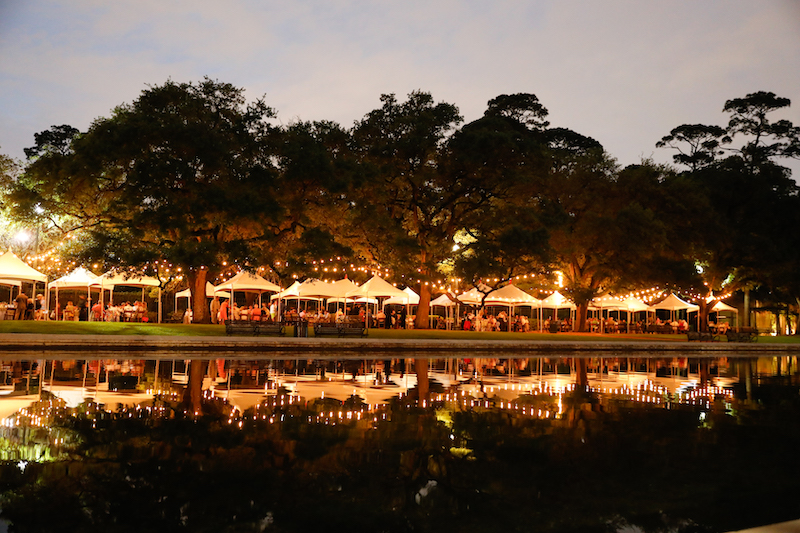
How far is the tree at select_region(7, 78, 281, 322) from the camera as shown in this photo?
28.0 m

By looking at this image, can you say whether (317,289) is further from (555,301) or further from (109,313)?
(555,301)

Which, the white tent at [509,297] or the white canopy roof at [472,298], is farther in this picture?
the white canopy roof at [472,298]

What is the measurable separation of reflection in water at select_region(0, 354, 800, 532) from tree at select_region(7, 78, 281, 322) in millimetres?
15497

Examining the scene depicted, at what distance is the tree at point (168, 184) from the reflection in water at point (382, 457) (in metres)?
15.5

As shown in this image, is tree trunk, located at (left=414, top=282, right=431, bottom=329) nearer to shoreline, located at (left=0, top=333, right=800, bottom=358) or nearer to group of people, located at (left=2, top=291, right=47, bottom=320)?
shoreline, located at (left=0, top=333, right=800, bottom=358)

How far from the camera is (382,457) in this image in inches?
263

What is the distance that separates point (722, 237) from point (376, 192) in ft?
84.8

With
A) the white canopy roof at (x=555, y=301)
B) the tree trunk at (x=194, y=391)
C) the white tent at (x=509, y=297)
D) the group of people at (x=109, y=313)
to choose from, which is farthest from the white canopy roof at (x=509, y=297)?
the tree trunk at (x=194, y=391)

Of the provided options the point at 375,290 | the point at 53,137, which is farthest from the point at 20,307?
the point at 53,137

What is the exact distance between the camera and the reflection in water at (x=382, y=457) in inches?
191

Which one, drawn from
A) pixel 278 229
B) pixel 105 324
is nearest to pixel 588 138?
pixel 278 229

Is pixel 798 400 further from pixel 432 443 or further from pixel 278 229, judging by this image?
pixel 278 229

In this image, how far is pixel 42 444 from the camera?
21.9 ft

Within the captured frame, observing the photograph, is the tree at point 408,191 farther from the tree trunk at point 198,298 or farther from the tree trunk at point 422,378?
the tree trunk at point 422,378
